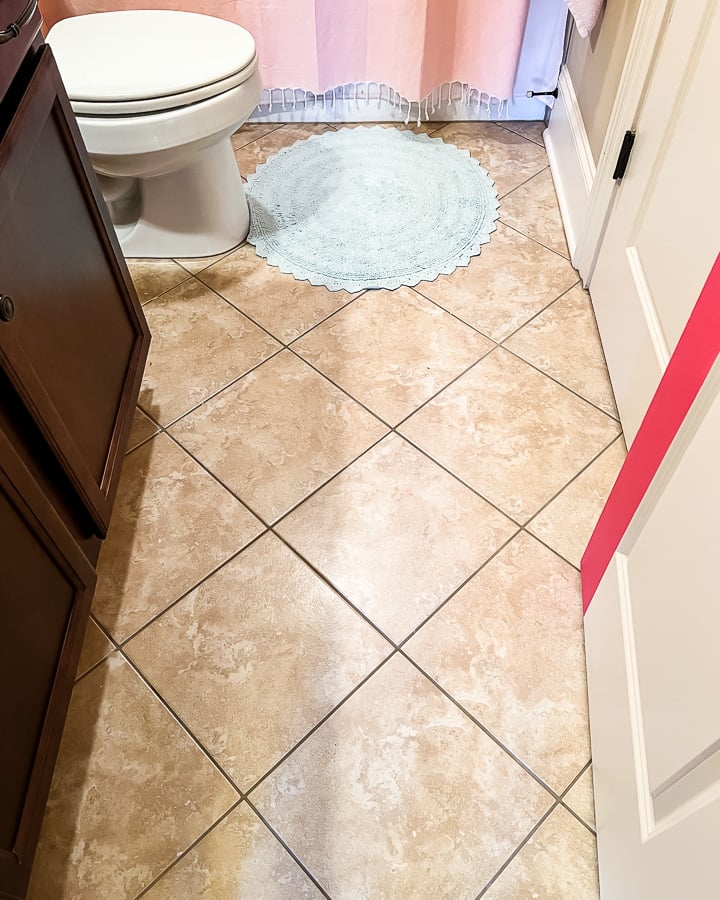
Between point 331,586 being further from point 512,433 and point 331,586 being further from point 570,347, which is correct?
point 570,347

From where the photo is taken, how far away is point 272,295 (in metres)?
1.71

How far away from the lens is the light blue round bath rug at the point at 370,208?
177 centimetres

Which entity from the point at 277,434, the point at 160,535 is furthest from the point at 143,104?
the point at 160,535

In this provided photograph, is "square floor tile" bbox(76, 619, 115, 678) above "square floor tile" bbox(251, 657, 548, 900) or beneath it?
beneath

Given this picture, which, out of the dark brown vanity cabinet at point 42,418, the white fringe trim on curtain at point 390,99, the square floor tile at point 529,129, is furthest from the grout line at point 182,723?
the square floor tile at point 529,129

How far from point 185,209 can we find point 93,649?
3.42 feet

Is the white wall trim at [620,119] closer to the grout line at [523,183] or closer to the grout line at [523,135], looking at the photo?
the grout line at [523,183]

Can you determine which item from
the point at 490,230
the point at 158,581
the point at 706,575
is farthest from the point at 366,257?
the point at 706,575

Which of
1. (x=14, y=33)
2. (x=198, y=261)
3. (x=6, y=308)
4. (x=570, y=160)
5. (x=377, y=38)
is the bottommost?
(x=198, y=261)

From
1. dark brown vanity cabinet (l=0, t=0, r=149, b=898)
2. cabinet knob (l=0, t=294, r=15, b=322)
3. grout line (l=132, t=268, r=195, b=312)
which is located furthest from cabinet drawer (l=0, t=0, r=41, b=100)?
grout line (l=132, t=268, r=195, b=312)

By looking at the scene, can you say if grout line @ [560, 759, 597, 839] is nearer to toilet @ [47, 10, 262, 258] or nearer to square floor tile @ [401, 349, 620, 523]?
square floor tile @ [401, 349, 620, 523]

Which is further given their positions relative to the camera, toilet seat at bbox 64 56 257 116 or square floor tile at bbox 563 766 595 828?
toilet seat at bbox 64 56 257 116

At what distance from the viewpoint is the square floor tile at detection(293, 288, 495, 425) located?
4.96 feet

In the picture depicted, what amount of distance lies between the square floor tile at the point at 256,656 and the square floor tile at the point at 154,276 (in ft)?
2.55
